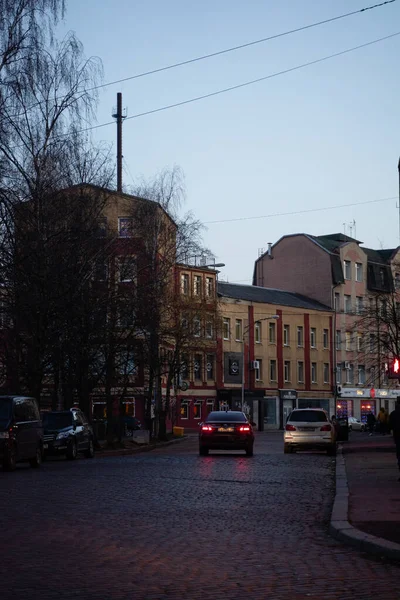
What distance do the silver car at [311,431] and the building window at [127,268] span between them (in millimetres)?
10502

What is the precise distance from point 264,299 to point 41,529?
78.8 meters

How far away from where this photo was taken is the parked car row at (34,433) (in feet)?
89.8

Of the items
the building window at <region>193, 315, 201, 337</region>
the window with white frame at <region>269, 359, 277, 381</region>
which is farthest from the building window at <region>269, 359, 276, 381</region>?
the building window at <region>193, 315, 201, 337</region>

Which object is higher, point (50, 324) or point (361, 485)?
point (50, 324)

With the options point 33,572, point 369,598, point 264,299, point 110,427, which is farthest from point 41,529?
point 264,299

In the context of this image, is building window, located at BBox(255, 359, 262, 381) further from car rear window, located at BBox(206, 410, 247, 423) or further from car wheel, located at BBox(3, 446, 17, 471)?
car wheel, located at BBox(3, 446, 17, 471)

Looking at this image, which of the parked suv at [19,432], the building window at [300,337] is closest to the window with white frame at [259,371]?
the building window at [300,337]

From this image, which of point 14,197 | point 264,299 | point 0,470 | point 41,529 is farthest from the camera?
point 264,299

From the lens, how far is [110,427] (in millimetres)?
44688

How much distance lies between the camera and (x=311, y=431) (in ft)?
127

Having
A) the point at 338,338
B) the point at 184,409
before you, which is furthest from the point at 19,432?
the point at 338,338

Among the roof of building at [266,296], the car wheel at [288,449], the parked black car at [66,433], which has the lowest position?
the car wheel at [288,449]

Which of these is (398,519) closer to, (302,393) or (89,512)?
(89,512)

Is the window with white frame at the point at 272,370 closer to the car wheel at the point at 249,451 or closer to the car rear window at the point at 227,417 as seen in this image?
the car rear window at the point at 227,417
